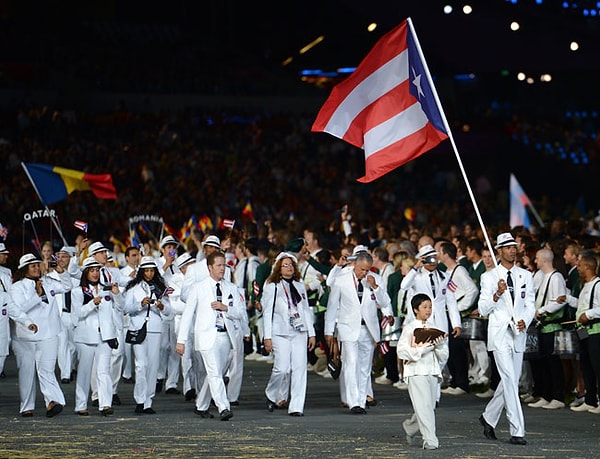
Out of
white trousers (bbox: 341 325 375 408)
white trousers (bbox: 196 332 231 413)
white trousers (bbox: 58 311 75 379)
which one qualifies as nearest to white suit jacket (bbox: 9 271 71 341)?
white trousers (bbox: 196 332 231 413)

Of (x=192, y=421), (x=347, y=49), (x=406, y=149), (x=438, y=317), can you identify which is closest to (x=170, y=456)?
(x=192, y=421)

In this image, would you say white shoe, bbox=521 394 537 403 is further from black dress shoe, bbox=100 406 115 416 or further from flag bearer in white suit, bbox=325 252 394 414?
black dress shoe, bbox=100 406 115 416

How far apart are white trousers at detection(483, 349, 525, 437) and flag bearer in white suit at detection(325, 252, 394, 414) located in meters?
2.91

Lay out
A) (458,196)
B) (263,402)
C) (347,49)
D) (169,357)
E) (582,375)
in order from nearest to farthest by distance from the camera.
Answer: (582,375), (263,402), (169,357), (458,196), (347,49)

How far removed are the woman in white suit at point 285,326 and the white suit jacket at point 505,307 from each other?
3143 millimetres

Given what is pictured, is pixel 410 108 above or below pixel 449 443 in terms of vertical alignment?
above

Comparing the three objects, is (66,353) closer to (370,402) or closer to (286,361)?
(286,361)

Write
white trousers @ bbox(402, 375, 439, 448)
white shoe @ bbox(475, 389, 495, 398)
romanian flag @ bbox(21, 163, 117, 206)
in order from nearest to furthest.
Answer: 1. white trousers @ bbox(402, 375, 439, 448)
2. white shoe @ bbox(475, 389, 495, 398)
3. romanian flag @ bbox(21, 163, 117, 206)

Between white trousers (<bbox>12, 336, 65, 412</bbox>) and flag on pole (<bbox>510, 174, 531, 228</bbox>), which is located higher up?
flag on pole (<bbox>510, 174, 531, 228</bbox>)

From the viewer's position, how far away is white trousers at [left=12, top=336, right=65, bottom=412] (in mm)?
15414

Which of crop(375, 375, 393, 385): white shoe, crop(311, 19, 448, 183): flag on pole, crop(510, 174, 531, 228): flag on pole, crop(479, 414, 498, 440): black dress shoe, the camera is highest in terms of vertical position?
crop(510, 174, 531, 228): flag on pole

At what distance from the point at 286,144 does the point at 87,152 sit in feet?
24.8

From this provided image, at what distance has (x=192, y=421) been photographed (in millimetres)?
15070

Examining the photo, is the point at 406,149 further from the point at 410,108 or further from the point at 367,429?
the point at 367,429
